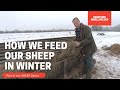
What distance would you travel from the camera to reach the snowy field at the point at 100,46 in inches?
285

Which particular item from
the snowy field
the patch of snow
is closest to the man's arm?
the snowy field

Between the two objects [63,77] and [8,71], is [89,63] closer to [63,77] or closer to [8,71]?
[63,77]

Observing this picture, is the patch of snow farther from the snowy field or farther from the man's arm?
the man's arm

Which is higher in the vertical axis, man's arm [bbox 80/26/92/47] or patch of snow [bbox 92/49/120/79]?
man's arm [bbox 80/26/92/47]

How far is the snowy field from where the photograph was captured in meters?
7.23

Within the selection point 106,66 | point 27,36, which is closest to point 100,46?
point 106,66

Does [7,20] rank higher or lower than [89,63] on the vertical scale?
higher

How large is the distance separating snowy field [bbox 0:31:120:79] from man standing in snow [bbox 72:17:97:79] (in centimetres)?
17

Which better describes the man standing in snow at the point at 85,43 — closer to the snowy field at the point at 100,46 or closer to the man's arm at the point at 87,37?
the man's arm at the point at 87,37

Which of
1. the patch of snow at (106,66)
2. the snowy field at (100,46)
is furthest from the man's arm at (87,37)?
the patch of snow at (106,66)

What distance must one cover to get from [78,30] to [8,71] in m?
1.63

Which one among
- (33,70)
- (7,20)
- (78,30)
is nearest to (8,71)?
(33,70)

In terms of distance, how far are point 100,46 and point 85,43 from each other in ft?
2.12
